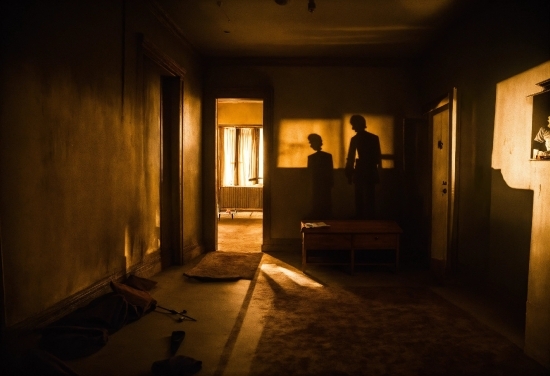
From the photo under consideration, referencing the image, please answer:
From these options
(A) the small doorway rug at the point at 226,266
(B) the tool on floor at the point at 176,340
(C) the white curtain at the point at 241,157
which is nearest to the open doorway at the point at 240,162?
(C) the white curtain at the point at 241,157

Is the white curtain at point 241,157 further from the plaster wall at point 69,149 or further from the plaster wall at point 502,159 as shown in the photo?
the plaster wall at point 502,159

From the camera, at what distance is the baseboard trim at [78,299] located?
245 cm

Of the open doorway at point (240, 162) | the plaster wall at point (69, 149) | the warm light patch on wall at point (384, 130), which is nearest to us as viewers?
the plaster wall at point (69, 149)

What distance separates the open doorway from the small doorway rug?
347 centimetres

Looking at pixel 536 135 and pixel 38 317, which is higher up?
pixel 536 135

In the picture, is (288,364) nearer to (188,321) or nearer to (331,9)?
(188,321)

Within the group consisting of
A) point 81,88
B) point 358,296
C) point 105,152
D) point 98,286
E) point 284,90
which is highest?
point 284,90

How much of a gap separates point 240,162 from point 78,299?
27.0 ft

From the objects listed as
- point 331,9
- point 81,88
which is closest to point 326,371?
point 81,88

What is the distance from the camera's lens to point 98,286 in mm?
3195

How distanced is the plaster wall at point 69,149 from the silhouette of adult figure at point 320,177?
2.70m

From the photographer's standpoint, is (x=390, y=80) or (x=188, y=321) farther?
(x=390, y=80)

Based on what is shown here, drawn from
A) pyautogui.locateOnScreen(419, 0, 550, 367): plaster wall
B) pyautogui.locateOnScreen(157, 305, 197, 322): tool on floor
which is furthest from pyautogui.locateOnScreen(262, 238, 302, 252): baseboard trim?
pyautogui.locateOnScreen(157, 305, 197, 322): tool on floor

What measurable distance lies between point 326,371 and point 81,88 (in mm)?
2673
